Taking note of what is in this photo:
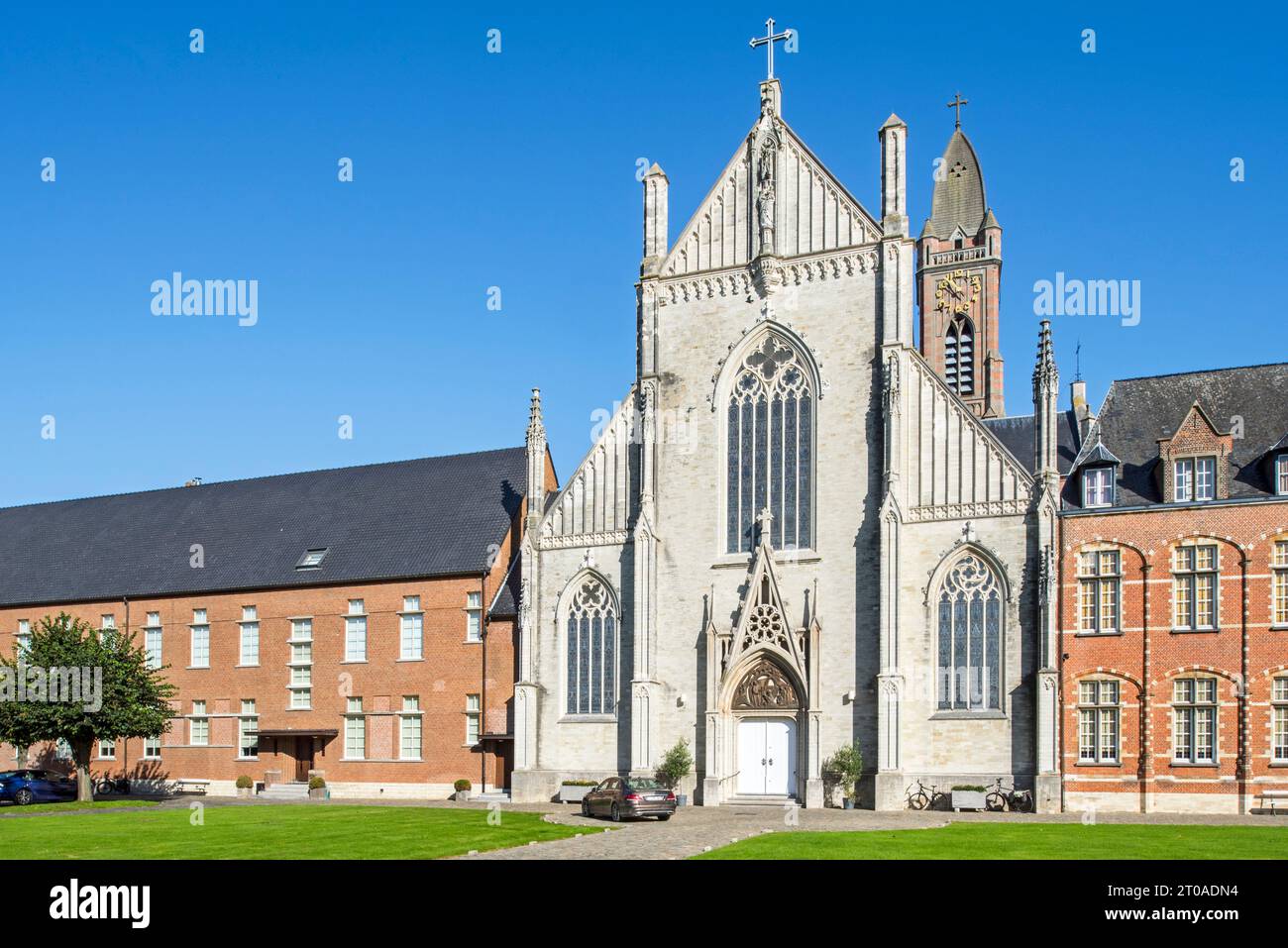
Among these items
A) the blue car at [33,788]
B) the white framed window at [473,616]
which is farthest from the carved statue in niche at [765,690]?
the blue car at [33,788]

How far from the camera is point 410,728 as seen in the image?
49.2 metres

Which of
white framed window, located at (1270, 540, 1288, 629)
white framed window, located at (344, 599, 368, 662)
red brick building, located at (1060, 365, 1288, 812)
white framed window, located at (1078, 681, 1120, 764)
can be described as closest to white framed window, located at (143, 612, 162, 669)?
white framed window, located at (344, 599, 368, 662)

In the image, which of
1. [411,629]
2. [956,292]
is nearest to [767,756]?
[411,629]

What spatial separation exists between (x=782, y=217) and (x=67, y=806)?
29977 millimetres

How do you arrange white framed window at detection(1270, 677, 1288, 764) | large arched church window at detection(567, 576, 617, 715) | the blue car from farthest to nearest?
the blue car → large arched church window at detection(567, 576, 617, 715) → white framed window at detection(1270, 677, 1288, 764)

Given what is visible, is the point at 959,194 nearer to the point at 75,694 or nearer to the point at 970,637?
the point at 970,637

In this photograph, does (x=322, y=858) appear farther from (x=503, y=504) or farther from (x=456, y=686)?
(x=503, y=504)

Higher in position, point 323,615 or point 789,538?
point 789,538

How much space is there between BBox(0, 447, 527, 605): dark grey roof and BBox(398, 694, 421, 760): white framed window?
4570 mm

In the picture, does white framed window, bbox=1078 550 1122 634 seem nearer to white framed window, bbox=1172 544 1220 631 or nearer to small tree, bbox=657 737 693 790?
white framed window, bbox=1172 544 1220 631

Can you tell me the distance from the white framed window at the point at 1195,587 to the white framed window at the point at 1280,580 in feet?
4.79

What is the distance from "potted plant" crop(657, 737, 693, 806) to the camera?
4194 centimetres

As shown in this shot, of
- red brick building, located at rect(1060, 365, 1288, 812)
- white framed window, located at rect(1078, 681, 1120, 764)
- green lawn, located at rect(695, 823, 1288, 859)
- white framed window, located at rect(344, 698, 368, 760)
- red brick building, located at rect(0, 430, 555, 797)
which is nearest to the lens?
green lawn, located at rect(695, 823, 1288, 859)
